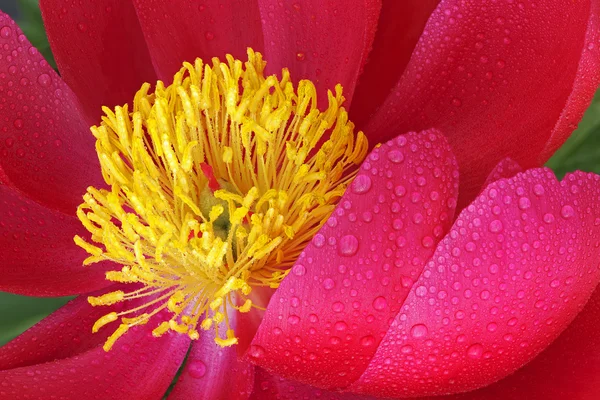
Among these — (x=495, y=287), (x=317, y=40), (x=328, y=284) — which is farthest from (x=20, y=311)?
(x=495, y=287)

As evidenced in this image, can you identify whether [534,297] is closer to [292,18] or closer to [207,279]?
[207,279]

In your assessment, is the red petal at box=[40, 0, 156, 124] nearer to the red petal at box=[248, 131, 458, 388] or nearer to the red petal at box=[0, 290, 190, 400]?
the red petal at box=[0, 290, 190, 400]

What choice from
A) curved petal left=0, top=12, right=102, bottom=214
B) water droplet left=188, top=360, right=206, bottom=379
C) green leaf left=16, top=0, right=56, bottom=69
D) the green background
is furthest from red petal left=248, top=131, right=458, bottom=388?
green leaf left=16, top=0, right=56, bottom=69

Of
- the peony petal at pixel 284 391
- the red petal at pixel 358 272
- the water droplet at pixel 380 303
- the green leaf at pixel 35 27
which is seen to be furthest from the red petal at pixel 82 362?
the green leaf at pixel 35 27

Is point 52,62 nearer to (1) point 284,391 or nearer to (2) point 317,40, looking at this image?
(2) point 317,40

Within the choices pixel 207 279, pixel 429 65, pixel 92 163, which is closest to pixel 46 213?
pixel 92 163

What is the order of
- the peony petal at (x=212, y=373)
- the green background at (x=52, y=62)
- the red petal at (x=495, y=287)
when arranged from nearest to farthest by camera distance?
1. the red petal at (x=495, y=287)
2. the peony petal at (x=212, y=373)
3. the green background at (x=52, y=62)

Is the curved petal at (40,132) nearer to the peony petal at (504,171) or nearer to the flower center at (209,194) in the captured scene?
the flower center at (209,194)

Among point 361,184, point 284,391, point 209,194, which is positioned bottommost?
point 284,391
